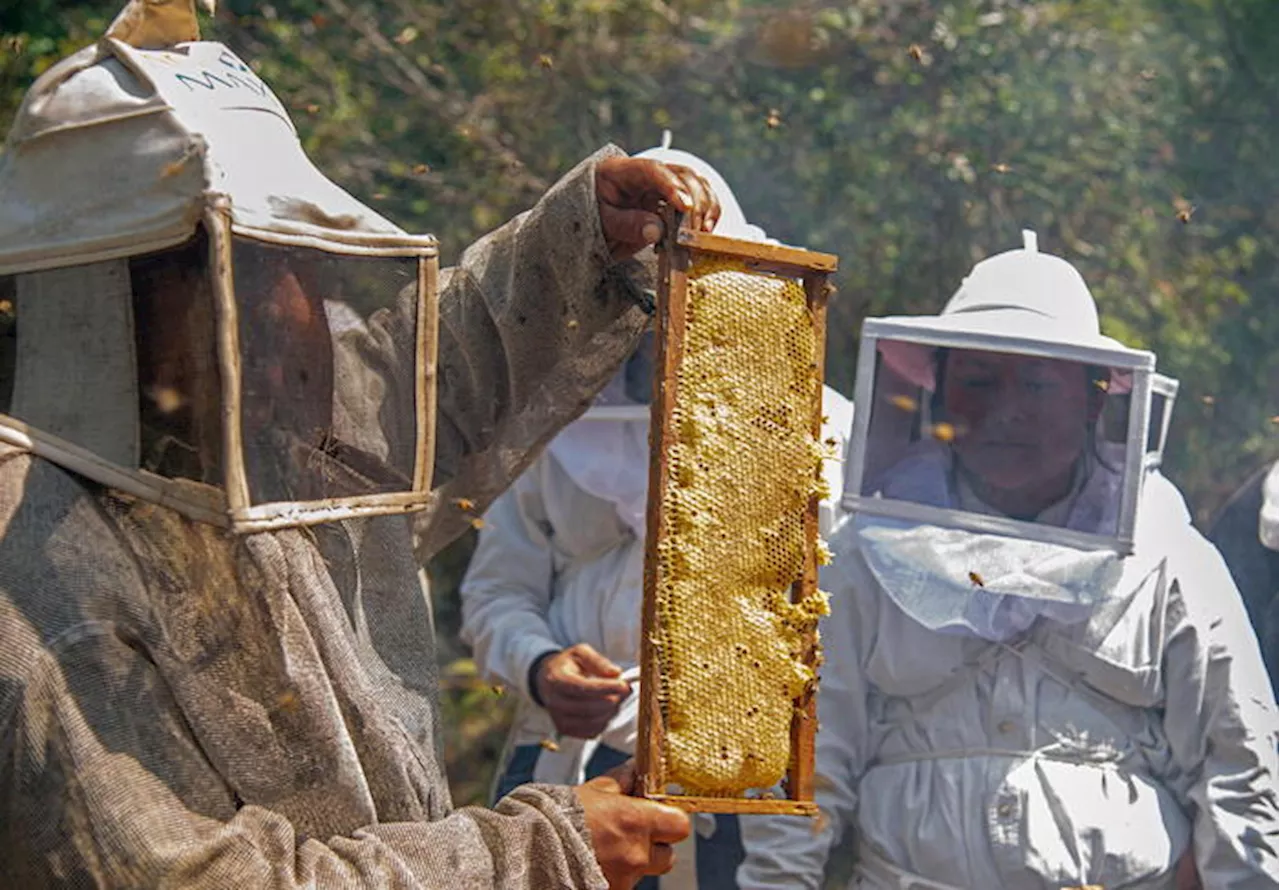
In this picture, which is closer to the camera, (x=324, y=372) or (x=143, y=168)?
(x=143, y=168)

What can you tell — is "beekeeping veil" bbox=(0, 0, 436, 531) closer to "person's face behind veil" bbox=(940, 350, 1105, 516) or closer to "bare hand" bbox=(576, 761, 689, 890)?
"bare hand" bbox=(576, 761, 689, 890)

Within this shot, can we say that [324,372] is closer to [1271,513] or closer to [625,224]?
[625,224]

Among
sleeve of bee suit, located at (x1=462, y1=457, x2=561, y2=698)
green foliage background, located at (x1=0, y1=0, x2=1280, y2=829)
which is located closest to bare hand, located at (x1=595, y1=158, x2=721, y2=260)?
sleeve of bee suit, located at (x1=462, y1=457, x2=561, y2=698)

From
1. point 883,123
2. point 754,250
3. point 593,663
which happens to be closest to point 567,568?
point 593,663

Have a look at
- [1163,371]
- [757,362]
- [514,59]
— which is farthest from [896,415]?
[514,59]

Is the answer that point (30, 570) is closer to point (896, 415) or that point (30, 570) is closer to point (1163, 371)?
point (896, 415)

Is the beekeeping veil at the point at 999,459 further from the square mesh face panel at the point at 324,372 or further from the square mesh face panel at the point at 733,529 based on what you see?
the square mesh face panel at the point at 324,372
